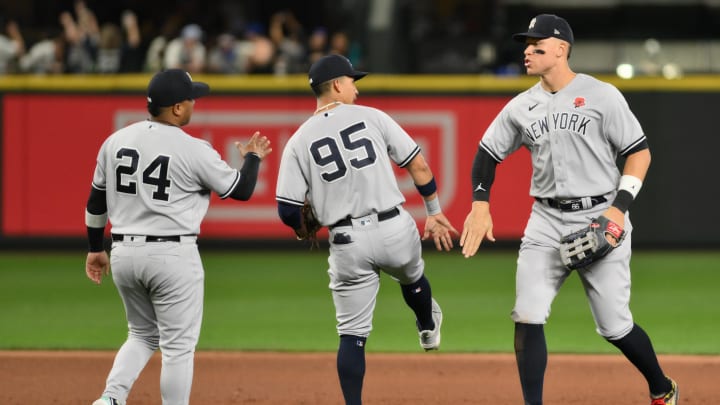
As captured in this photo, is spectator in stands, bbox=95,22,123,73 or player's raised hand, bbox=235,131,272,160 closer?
player's raised hand, bbox=235,131,272,160

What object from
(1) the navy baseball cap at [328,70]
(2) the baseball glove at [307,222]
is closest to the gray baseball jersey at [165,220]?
(2) the baseball glove at [307,222]

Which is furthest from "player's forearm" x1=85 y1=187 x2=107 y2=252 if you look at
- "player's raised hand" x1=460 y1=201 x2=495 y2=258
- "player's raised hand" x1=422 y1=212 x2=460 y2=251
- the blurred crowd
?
the blurred crowd

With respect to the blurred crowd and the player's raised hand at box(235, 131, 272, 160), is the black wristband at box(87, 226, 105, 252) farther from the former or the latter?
the blurred crowd

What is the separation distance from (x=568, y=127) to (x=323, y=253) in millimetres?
8663

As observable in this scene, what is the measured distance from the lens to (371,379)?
8016mm

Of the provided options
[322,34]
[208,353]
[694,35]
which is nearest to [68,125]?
[322,34]

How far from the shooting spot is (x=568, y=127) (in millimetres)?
6148

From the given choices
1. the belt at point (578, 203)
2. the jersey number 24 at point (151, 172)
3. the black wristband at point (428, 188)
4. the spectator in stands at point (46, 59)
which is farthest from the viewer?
the spectator in stands at point (46, 59)

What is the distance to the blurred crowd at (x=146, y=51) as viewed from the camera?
15.2 meters

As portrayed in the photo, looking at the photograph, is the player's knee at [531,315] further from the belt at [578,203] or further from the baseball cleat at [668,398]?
the baseball cleat at [668,398]

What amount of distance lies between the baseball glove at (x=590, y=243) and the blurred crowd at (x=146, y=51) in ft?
31.1

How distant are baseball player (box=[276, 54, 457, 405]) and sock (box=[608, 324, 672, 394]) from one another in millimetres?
1233

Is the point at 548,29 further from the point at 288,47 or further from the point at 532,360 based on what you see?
the point at 288,47

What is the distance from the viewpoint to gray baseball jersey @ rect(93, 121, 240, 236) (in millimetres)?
5883
